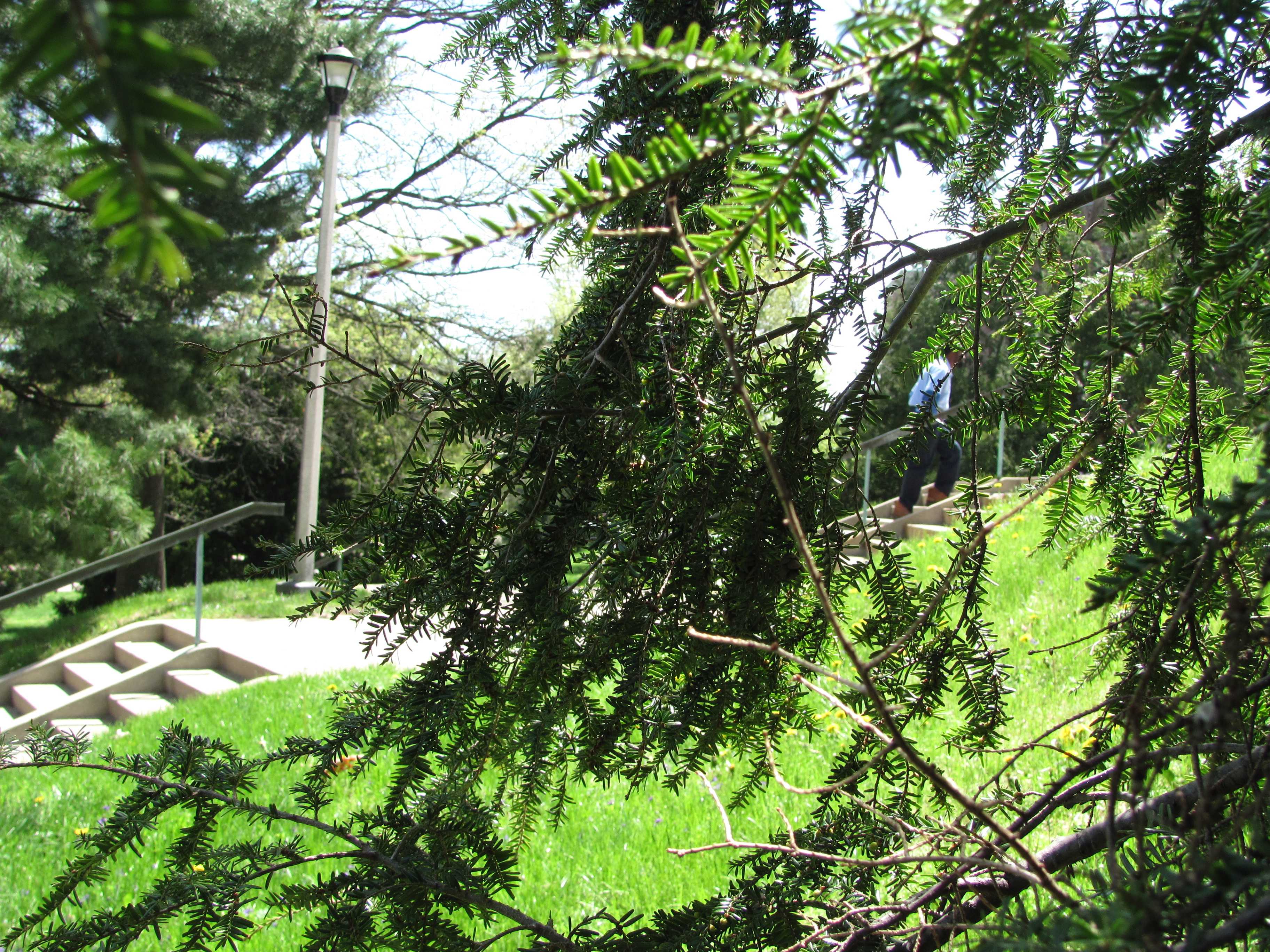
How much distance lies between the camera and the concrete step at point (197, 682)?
19.7 ft

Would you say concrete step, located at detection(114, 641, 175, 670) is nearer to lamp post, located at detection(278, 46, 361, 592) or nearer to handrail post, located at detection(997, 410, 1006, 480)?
lamp post, located at detection(278, 46, 361, 592)

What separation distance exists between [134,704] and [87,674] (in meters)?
1.33

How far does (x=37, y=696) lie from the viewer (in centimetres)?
688

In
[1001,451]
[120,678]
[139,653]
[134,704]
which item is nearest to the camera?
[134,704]

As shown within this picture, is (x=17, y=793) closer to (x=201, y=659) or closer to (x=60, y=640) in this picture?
(x=201, y=659)

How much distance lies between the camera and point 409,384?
103cm

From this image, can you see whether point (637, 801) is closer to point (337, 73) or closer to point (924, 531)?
point (924, 531)

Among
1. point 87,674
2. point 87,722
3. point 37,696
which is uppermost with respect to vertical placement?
point 87,722

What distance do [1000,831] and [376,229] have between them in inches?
482

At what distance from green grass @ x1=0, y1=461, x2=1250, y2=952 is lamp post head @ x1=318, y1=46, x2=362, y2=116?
5180 mm

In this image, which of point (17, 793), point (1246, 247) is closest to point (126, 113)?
point (1246, 247)

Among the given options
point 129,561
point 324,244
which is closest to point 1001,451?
point 324,244

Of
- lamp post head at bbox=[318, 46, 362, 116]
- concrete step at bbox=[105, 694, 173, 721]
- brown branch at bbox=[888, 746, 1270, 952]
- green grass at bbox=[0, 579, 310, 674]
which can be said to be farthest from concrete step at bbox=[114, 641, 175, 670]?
brown branch at bbox=[888, 746, 1270, 952]

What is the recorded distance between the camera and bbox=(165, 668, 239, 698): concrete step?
602 cm
